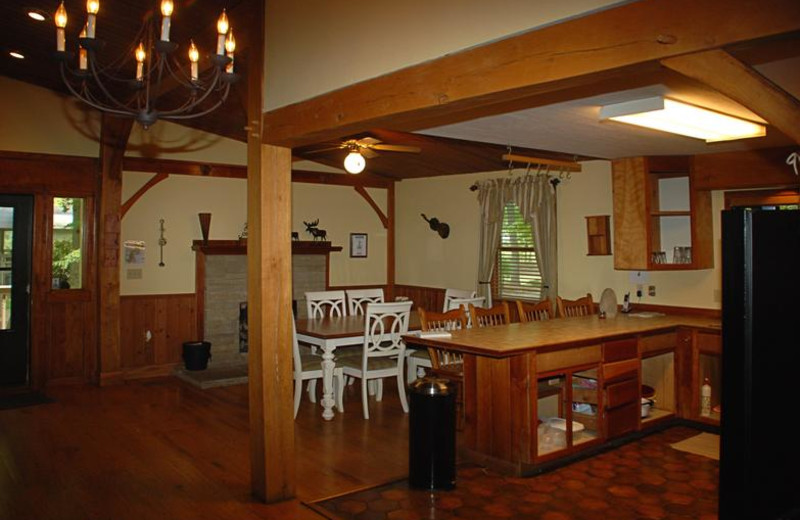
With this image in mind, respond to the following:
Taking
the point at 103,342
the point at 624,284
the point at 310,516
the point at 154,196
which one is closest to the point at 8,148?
the point at 154,196

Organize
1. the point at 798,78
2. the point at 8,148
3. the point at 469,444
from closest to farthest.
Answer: the point at 798,78 → the point at 469,444 → the point at 8,148

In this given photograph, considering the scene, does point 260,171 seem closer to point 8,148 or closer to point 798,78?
point 798,78

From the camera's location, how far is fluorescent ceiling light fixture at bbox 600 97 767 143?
343 cm

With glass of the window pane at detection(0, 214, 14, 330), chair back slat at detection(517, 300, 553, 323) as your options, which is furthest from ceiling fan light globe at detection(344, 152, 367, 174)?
glass of the window pane at detection(0, 214, 14, 330)

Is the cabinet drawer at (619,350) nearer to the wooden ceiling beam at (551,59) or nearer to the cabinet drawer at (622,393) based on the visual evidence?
the cabinet drawer at (622,393)

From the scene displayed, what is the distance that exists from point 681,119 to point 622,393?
1.95 meters

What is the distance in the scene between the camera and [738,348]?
1.21 m

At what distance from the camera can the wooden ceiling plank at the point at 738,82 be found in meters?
1.88

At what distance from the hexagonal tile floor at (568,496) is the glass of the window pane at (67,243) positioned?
4.64 meters

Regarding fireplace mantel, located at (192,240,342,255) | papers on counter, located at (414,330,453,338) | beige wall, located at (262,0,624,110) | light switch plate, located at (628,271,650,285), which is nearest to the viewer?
beige wall, located at (262,0,624,110)

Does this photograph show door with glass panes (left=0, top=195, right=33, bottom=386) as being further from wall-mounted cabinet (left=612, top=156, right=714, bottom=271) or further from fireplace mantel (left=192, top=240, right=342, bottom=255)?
wall-mounted cabinet (left=612, top=156, right=714, bottom=271)

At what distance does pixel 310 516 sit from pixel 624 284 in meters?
3.79

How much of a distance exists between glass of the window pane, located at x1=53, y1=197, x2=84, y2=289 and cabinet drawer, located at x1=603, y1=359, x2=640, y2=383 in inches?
217

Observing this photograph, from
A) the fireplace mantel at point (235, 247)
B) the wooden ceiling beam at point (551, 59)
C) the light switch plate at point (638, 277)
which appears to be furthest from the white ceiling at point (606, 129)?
the fireplace mantel at point (235, 247)
